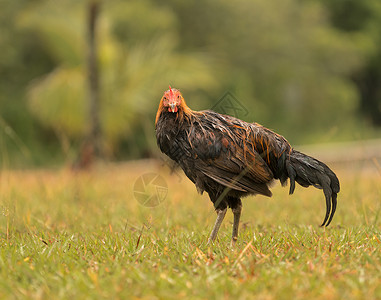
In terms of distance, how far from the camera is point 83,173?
8586 mm

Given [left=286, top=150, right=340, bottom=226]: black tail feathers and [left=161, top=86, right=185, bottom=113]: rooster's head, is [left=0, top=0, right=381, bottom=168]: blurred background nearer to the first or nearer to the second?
[left=161, top=86, right=185, bottom=113]: rooster's head

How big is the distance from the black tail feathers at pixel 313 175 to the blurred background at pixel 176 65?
7.89 m

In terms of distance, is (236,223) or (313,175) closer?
(313,175)

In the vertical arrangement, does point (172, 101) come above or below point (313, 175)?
above

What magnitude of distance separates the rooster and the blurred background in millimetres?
7489

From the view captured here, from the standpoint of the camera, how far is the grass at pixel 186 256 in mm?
2633

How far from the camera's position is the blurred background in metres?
15.8

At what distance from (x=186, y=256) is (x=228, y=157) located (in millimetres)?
821

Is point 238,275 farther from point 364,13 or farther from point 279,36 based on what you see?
point 364,13

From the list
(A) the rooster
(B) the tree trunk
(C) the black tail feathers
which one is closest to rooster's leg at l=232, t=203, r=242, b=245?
(A) the rooster

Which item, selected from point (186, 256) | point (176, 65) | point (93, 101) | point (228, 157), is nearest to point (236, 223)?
point (228, 157)

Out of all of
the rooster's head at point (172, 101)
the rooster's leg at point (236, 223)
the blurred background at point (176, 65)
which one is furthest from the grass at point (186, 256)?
the blurred background at point (176, 65)

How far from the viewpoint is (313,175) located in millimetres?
3707

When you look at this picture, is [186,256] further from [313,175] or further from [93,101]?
[93,101]
